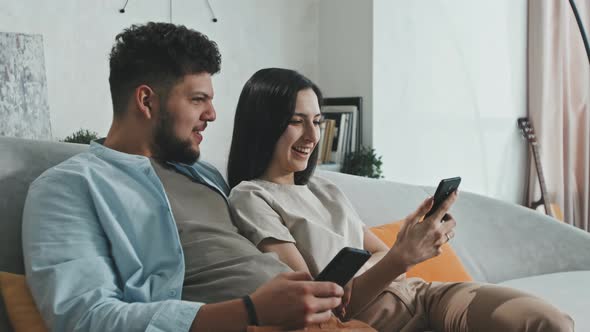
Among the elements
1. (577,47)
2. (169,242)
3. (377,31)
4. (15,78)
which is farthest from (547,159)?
(169,242)

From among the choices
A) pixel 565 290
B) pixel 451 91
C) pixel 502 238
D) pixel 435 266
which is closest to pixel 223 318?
pixel 435 266

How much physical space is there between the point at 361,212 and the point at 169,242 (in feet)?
3.01

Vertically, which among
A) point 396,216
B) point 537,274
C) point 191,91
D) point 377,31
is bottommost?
point 537,274

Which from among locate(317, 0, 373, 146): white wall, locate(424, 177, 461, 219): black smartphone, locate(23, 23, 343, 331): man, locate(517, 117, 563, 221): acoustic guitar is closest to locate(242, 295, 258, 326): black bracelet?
locate(23, 23, 343, 331): man

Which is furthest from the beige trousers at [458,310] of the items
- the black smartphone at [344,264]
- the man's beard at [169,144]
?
the man's beard at [169,144]

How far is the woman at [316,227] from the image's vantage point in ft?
4.61

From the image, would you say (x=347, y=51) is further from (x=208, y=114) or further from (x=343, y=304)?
(x=343, y=304)

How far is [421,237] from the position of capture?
1.41 m

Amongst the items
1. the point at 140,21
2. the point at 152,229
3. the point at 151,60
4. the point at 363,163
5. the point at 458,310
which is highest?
the point at 140,21

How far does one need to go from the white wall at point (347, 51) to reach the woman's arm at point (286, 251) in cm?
215

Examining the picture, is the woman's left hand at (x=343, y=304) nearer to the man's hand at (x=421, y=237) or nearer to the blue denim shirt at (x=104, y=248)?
the man's hand at (x=421, y=237)

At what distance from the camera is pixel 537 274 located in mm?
2312

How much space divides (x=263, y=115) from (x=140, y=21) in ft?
5.98

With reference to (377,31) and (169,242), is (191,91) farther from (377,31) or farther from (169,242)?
(377,31)
